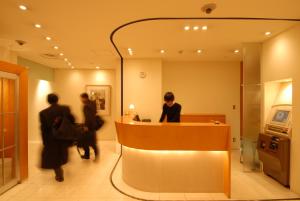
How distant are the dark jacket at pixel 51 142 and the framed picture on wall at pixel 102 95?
4569 mm

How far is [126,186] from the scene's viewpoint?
364cm

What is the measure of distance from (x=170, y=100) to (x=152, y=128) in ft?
2.62

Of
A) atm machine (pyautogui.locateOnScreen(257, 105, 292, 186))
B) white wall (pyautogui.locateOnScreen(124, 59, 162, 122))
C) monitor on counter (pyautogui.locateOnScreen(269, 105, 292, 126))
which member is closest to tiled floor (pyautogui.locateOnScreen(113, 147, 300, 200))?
atm machine (pyautogui.locateOnScreen(257, 105, 292, 186))

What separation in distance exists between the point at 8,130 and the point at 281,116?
5.30 meters

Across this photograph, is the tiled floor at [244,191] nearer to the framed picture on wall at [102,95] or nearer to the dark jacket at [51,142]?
the dark jacket at [51,142]

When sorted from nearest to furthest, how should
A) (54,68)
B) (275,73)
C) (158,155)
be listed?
(158,155), (275,73), (54,68)

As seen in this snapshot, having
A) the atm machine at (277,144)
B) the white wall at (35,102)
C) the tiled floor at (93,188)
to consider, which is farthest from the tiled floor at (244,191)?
the white wall at (35,102)

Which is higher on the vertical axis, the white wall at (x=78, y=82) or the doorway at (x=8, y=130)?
the white wall at (x=78, y=82)

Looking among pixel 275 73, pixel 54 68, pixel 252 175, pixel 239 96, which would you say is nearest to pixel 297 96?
pixel 275 73

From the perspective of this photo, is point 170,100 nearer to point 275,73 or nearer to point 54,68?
point 275,73

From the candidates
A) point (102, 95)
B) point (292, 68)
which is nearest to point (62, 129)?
point (292, 68)

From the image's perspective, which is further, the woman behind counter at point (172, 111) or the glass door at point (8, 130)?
the woman behind counter at point (172, 111)

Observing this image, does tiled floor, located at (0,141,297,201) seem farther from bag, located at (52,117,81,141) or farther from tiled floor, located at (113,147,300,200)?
bag, located at (52,117,81,141)

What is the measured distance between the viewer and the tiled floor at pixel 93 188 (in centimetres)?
324
